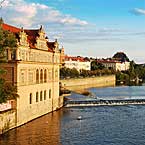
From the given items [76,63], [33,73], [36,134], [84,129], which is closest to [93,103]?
[33,73]

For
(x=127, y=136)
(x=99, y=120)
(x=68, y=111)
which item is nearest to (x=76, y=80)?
(x=68, y=111)

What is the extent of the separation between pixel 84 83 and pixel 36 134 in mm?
74437

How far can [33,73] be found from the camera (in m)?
40.7

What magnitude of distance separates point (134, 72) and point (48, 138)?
5333 inches

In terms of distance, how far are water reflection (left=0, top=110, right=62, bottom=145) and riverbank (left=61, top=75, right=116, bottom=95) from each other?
43672 millimetres

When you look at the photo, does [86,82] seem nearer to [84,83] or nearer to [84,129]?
[84,83]

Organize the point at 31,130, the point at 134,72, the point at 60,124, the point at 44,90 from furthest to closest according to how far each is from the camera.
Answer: the point at 134,72, the point at 44,90, the point at 60,124, the point at 31,130

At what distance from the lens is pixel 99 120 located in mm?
38969

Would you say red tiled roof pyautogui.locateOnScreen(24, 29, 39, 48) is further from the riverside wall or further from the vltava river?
the riverside wall

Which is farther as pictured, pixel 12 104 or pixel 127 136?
pixel 12 104

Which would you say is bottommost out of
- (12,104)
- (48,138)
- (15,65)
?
(48,138)

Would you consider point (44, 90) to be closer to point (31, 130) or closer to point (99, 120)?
point (99, 120)

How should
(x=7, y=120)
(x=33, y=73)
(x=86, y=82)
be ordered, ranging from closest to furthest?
(x=7, y=120) → (x=33, y=73) → (x=86, y=82)

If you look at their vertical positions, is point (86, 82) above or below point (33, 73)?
below
